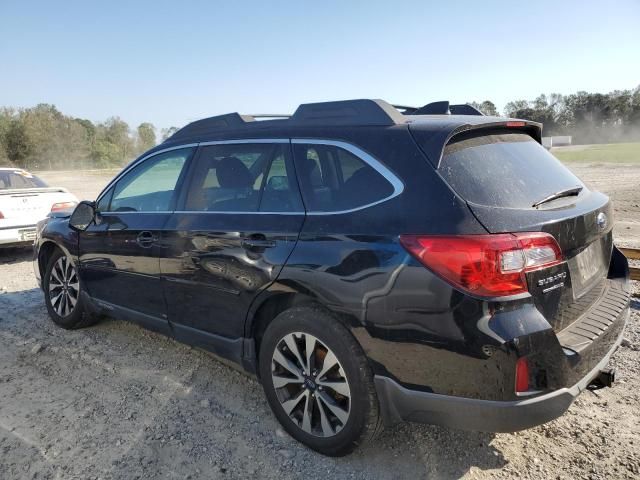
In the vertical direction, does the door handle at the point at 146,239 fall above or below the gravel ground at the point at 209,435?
above

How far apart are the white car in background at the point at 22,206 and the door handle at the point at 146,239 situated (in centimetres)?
507

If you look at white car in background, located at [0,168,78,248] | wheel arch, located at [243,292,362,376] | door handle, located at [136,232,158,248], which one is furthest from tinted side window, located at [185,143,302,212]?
white car in background, located at [0,168,78,248]

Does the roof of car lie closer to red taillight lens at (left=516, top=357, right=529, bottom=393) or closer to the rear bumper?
red taillight lens at (left=516, top=357, right=529, bottom=393)

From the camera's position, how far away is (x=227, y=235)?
295 centimetres

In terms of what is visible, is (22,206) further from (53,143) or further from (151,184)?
(53,143)

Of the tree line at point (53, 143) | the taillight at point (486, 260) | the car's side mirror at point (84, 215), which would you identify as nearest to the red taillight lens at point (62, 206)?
the car's side mirror at point (84, 215)

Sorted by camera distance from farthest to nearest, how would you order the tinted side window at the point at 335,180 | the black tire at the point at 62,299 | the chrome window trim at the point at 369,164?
the black tire at the point at 62,299
the tinted side window at the point at 335,180
the chrome window trim at the point at 369,164

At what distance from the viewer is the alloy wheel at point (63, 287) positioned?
4.58 metres

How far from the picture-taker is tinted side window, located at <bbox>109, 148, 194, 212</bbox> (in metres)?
3.55

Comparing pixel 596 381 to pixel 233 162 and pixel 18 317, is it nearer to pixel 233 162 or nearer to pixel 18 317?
pixel 233 162

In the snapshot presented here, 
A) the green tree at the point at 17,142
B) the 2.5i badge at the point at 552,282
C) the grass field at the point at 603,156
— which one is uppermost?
the green tree at the point at 17,142

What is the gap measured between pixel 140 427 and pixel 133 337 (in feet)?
5.31

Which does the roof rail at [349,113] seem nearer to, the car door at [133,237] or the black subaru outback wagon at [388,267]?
the black subaru outback wagon at [388,267]

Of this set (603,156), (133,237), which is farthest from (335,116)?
(603,156)
